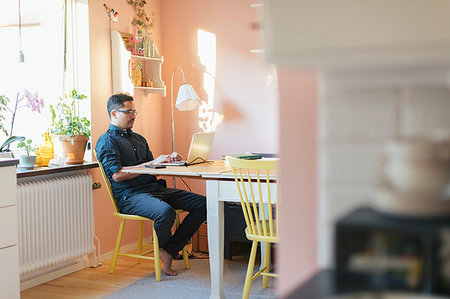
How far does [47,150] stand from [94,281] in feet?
3.15

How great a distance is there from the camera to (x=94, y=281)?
3844 millimetres

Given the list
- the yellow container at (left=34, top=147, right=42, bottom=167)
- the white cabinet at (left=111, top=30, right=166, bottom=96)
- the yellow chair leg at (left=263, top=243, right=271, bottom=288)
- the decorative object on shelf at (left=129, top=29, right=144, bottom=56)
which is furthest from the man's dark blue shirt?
the yellow chair leg at (left=263, top=243, right=271, bottom=288)

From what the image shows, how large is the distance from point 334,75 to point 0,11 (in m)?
3.34

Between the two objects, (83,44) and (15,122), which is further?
(83,44)

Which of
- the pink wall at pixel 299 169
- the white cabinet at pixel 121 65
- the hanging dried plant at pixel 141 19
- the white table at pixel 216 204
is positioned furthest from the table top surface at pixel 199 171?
the pink wall at pixel 299 169

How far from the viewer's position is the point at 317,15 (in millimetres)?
942

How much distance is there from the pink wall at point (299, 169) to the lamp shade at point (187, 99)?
329 centimetres

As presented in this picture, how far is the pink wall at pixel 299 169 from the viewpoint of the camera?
4.13 feet

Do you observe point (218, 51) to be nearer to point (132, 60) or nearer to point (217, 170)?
point (132, 60)

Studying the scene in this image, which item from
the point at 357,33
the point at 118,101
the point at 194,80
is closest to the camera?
the point at 357,33

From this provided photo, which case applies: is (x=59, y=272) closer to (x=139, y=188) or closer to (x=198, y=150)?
(x=139, y=188)

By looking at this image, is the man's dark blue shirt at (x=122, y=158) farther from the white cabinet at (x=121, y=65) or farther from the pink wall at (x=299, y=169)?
the pink wall at (x=299, y=169)

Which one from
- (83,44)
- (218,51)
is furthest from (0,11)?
(218,51)

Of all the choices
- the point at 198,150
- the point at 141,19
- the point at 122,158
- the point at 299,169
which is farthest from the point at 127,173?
the point at 299,169
